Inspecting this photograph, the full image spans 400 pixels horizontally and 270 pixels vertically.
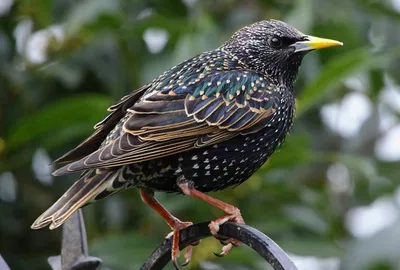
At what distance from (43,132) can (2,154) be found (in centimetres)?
25

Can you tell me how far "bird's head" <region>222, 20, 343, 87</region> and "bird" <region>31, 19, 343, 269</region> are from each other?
1.3 inches

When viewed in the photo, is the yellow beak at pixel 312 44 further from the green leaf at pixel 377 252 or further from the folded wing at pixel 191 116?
the green leaf at pixel 377 252

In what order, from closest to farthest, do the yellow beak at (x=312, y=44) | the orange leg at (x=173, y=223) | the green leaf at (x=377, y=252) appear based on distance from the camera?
the orange leg at (x=173, y=223) < the yellow beak at (x=312, y=44) < the green leaf at (x=377, y=252)

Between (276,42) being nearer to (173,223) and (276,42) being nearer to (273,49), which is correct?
(273,49)

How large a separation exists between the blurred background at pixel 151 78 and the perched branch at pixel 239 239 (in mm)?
965

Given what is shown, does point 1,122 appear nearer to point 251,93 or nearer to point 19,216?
point 19,216

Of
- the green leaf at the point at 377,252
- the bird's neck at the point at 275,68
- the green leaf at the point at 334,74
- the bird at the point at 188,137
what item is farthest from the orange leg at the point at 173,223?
the green leaf at the point at 377,252

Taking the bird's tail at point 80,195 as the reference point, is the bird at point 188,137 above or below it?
above

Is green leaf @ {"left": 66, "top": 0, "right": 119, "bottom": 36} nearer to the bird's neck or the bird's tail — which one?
the bird's neck

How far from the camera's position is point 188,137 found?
11.7 feet

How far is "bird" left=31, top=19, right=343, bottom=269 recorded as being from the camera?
3.49m

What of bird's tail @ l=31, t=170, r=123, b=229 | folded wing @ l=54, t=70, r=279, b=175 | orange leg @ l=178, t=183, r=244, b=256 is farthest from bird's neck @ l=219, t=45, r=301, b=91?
bird's tail @ l=31, t=170, r=123, b=229

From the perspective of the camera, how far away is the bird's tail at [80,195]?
3348 mm

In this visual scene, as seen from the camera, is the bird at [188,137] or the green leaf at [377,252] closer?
the bird at [188,137]
